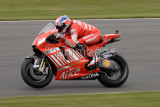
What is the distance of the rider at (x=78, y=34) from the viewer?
338 inches

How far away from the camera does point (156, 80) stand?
938 cm

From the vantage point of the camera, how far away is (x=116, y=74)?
9008 mm

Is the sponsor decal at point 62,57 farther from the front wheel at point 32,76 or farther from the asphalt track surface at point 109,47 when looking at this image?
the asphalt track surface at point 109,47

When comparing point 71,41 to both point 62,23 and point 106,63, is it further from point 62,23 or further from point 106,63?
point 106,63

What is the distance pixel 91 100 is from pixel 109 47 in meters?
4.79

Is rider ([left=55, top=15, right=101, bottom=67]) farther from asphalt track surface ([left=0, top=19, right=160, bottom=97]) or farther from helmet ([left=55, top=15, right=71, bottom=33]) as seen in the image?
asphalt track surface ([left=0, top=19, right=160, bottom=97])
